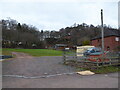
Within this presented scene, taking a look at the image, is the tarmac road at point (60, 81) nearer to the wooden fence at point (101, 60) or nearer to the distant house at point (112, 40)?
the wooden fence at point (101, 60)

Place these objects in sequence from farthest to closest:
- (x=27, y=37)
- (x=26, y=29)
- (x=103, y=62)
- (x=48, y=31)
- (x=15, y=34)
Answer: (x=48, y=31), (x=26, y=29), (x=27, y=37), (x=15, y=34), (x=103, y=62)

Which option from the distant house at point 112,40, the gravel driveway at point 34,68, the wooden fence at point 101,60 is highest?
the distant house at point 112,40

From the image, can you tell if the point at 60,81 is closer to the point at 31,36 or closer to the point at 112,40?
the point at 112,40

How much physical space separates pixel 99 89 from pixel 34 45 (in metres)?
44.2

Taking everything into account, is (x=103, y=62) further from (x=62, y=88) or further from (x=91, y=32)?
(x=91, y=32)

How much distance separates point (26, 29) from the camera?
47094 millimetres

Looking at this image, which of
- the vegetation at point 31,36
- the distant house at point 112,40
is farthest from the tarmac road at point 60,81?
the vegetation at point 31,36

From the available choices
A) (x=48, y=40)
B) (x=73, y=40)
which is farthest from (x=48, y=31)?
(x=73, y=40)

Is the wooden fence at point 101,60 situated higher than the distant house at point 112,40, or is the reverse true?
the distant house at point 112,40

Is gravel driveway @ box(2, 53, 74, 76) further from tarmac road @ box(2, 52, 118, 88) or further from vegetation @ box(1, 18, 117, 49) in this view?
vegetation @ box(1, 18, 117, 49)

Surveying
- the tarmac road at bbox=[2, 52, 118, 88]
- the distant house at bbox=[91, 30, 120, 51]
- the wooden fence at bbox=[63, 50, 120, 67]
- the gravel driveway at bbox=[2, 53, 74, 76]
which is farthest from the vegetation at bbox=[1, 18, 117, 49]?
the tarmac road at bbox=[2, 52, 118, 88]

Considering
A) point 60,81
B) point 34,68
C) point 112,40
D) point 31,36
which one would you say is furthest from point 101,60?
point 31,36

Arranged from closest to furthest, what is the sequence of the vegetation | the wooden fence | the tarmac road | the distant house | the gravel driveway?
the tarmac road < the gravel driveway < the wooden fence < the distant house < the vegetation

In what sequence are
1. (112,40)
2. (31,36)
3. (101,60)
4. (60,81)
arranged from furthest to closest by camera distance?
1. (31,36)
2. (112,40)
3. (101,60)
4. (60,81)
